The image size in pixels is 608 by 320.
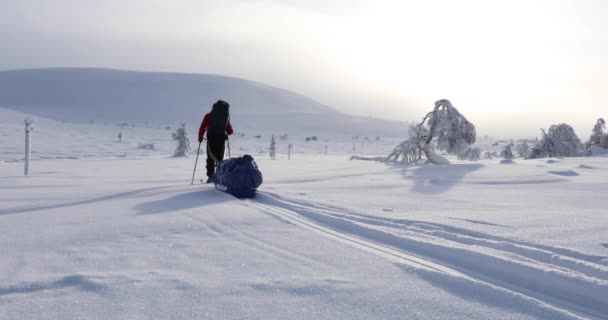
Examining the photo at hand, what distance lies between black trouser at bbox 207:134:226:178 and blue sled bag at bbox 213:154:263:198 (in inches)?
76.4

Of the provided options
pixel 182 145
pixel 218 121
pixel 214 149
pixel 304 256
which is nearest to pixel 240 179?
pixel 214 149

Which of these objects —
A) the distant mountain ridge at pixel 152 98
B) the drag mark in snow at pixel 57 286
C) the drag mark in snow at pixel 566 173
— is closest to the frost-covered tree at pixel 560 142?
the drag mark in snow at pixel 566 173

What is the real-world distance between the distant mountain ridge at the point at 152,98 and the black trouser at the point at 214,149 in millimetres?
58273

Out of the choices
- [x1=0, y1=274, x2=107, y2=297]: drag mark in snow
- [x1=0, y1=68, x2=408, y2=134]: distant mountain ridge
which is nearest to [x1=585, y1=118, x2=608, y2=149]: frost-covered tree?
[x1=0, y1=274, x2=107, y2=297]: drag mark in snow

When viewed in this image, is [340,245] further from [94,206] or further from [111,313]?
[94,206]

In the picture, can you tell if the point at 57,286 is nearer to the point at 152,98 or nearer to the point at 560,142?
the point at 560,142

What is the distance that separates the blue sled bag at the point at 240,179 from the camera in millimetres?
6266

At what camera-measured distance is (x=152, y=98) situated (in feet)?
319

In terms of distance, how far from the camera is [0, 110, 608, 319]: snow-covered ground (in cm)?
232

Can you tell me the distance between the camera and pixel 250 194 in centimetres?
632

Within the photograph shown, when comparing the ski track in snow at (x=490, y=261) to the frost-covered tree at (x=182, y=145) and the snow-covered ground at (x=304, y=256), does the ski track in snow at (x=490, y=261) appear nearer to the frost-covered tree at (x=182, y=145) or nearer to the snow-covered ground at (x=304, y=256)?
the snow-covered ground at (x=304, y=256)

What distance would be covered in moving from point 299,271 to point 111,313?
1106 millimetres

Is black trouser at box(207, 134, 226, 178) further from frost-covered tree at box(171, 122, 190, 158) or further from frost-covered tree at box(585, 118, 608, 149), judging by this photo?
frost-covered tree at box(585, 118, 608, 149)

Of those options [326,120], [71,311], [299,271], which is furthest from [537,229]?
[326,120]
